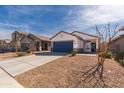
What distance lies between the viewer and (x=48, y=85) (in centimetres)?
643

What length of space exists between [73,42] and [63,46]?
195cm

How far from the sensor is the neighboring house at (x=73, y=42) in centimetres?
2211

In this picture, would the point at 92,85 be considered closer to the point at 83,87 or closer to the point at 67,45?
the point at 83,87

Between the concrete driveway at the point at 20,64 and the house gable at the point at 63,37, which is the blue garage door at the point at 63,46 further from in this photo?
the concrete driveway at the point at 20,64

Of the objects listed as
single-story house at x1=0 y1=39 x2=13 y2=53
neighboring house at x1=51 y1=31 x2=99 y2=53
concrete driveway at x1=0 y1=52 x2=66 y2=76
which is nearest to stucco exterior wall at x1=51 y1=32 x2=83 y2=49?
neighboring house at x1=51 y1=31 x2=99 y2=53

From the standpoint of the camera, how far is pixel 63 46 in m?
23.0

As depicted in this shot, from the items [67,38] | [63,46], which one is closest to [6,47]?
[63,46]

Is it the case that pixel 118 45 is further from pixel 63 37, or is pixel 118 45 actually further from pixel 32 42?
pixel 32 42

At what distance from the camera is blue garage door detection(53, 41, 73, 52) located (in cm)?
2223

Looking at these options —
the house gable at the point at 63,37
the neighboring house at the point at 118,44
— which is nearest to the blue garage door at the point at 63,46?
the house gable at the point at 63,37
